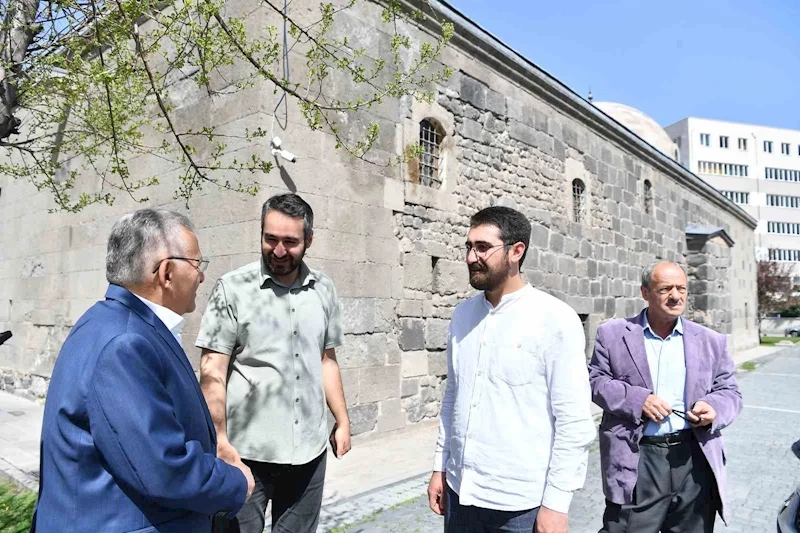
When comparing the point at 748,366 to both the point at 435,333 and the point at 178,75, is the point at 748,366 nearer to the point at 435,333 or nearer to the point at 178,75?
the point at 435,333

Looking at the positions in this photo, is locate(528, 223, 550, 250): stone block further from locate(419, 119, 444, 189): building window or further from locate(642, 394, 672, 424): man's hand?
locate(642, 394, 672, 424): man's hand

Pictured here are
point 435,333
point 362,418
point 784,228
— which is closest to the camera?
point 362,418

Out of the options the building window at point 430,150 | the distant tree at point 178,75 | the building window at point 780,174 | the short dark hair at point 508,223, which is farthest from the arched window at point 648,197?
the building window at point 780,174

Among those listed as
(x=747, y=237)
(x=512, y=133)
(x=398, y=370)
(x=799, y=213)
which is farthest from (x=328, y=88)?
(x=799, y=213)

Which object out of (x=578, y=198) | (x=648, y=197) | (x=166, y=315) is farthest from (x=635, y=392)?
(x=648, y=197)

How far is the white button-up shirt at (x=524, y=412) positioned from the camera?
6.63ft

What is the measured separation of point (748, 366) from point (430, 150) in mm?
12678

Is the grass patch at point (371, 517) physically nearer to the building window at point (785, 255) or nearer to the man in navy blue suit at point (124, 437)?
the man in navy blue suit at point (124, 437)

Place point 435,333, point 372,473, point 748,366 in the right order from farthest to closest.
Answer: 1. point 748,366
2. point 435,333
3. point 372,473

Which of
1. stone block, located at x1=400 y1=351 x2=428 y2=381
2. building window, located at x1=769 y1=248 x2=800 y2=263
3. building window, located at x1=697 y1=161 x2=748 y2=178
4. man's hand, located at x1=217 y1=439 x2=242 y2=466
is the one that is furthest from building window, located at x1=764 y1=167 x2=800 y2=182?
man's hand, located at x1=217 y1=439 x2=242 y2=466

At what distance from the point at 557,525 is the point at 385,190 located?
4.73m

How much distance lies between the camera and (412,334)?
664 cm

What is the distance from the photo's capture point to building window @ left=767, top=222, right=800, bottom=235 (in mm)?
53562

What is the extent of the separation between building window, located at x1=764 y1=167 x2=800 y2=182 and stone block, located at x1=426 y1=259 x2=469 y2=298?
5860 centimetres
